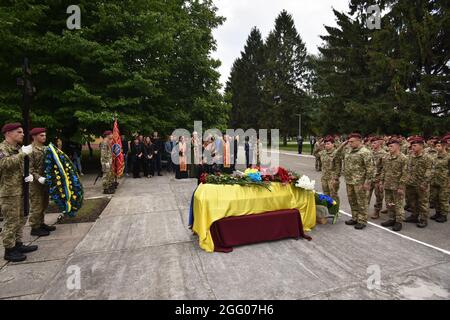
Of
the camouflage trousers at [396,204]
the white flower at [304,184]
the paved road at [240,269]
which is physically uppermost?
the white flower at [304,184]

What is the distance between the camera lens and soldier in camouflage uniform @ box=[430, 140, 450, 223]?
22.8ft

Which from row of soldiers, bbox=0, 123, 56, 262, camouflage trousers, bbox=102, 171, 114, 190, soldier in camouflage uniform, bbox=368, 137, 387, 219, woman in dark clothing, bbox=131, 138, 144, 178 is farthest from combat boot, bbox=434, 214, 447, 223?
woman in dark clothing, bbox=131, 138, 144, 178

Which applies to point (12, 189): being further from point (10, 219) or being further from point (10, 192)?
point (10, 219)

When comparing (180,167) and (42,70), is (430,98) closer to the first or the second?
(180,167)

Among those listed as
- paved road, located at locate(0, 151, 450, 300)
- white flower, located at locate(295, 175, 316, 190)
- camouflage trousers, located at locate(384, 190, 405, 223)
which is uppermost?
white flower, located at locate(295, 175, 316, 190)

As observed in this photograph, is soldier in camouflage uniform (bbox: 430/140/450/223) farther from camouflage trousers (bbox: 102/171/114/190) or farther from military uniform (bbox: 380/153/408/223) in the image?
camouflage trousers (bbox: 102/171/114/190)

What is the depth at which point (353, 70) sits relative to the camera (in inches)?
1065

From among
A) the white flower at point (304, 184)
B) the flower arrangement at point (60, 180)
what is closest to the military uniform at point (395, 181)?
the white flower at point (304, 184)

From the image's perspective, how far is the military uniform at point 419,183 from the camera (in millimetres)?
6535

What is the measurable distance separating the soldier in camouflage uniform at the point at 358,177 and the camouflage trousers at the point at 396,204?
676 millimetres

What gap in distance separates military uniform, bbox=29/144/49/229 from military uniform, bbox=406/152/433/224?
8513 mm

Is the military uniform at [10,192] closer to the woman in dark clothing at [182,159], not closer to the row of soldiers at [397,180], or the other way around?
the row of soldiers at [397,180]

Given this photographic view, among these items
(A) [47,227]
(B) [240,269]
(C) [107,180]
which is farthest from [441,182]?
(C) [107,180]

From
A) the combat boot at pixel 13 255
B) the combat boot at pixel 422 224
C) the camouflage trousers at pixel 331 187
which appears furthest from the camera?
the camouflage trousers at pixel 331 187
